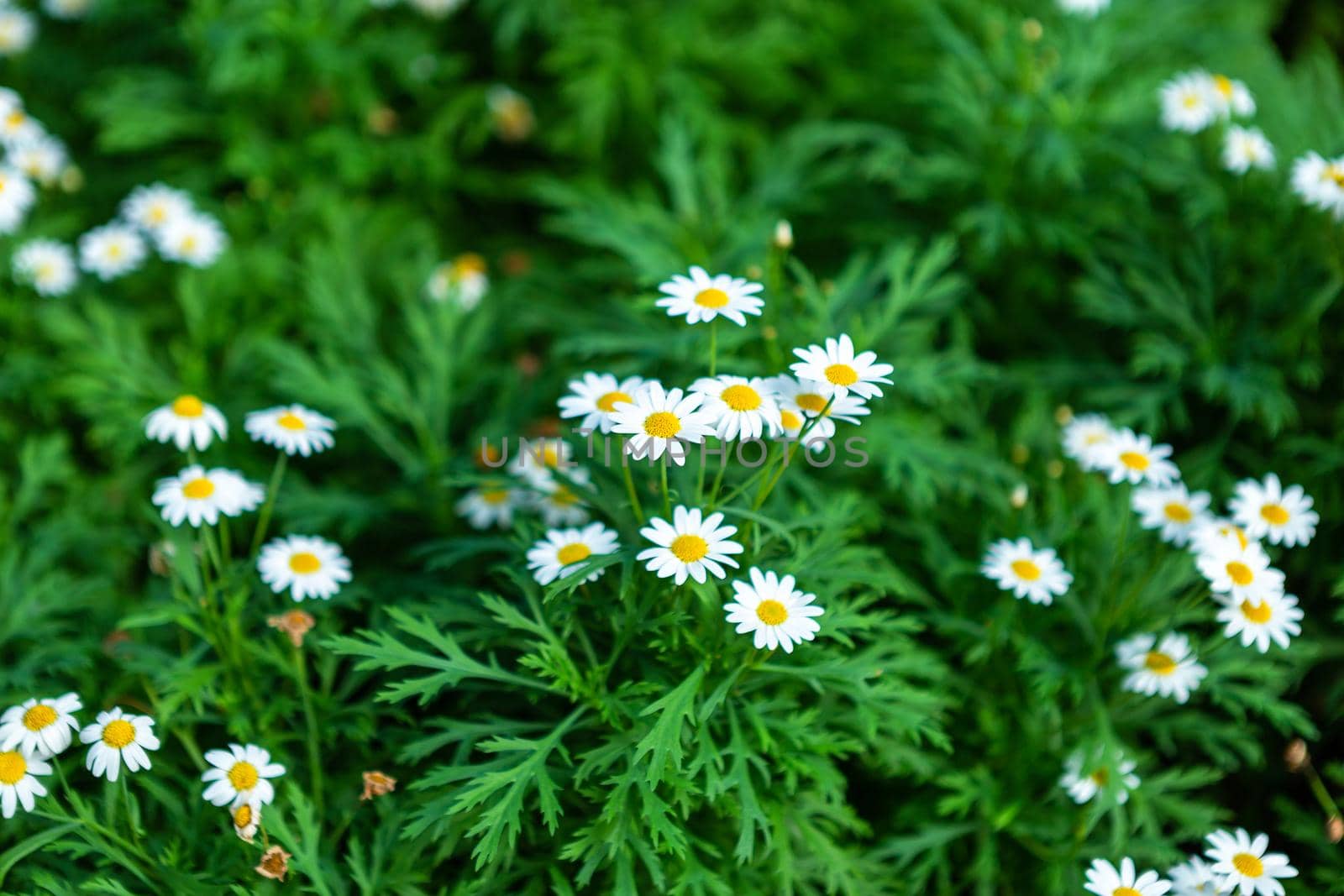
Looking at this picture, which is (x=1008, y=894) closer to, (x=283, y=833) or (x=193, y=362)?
(x=283, y=833)

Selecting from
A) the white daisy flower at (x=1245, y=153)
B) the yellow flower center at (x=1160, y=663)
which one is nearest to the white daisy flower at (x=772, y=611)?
the yellow flower center at (x=1160, y=663)

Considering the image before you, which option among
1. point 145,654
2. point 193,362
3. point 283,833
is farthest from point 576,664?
point 193,362

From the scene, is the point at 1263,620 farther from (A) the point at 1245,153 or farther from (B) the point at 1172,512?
(A) the point at 1245,153

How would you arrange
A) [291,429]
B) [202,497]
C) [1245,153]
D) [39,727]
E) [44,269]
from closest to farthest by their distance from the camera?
[39,727]
[202,497]
[291,429]
[1245,153]
[44,269]

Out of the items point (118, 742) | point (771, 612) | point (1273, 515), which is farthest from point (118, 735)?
point (1273, 515)

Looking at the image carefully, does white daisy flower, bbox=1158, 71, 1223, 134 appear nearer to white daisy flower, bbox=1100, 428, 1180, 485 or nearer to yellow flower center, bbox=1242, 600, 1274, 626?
white daisy flower, bbox=1100, 428, 1180, 485

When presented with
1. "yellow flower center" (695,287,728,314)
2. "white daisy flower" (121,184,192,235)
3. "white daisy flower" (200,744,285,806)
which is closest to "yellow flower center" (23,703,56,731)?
"white daisy flower" (200,744,285,806)

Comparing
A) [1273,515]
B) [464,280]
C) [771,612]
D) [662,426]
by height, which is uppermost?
[464,280]
